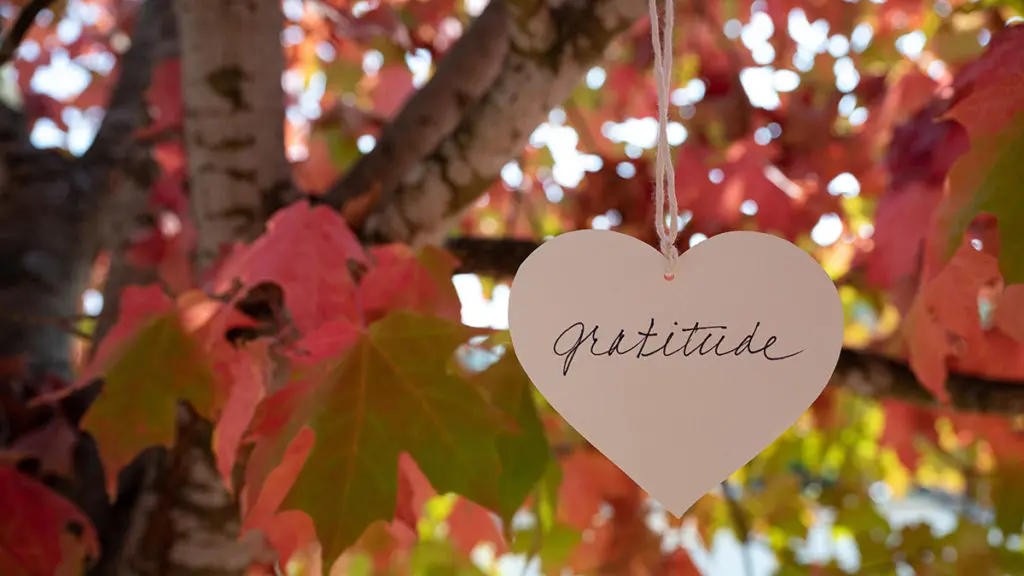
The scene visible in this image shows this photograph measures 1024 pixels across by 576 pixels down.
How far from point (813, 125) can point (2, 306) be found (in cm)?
114

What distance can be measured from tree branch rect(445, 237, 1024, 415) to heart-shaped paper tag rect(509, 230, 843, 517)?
1.13 feet

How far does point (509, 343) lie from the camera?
0.50 m

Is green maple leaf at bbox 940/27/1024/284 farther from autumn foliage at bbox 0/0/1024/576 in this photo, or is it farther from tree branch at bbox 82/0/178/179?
tree branch at bbox 82/0/178/179

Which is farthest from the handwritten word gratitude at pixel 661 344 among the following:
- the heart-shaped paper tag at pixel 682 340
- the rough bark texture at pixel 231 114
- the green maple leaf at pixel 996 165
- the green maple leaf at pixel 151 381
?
the rough bark texture at pixel 231 114

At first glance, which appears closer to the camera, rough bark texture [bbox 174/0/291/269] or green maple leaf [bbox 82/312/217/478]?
green maple leaf [bbox 82/312/217/478]

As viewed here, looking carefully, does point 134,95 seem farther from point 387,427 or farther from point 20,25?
point 387,427

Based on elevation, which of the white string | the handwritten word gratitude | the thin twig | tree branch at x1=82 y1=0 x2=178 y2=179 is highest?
the white string

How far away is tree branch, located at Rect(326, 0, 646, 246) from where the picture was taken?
2.04ft

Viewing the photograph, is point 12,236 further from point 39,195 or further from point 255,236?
point 255,236

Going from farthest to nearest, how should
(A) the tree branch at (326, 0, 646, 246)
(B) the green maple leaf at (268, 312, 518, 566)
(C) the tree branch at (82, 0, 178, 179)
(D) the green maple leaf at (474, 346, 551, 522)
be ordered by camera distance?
(C) the tree branch at (82, 0, 178, 179) < (A) the tree branch at (326, 0, 646, 246) < (D) the green maple leaf at (474, 346, 551, 522) < (B) the green maple leaf at (268, 312, 518, 566)

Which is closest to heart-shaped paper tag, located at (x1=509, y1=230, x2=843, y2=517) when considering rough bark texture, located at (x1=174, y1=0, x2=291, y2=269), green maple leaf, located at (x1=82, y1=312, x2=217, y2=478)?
green maple leaf, located at (x1=82, y1=312, x2=217, y2=478)

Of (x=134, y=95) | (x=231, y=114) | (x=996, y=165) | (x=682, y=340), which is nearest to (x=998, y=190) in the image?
(x=996, y=165)

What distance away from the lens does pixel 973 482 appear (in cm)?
111

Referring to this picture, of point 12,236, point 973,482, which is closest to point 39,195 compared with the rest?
point 12,236
